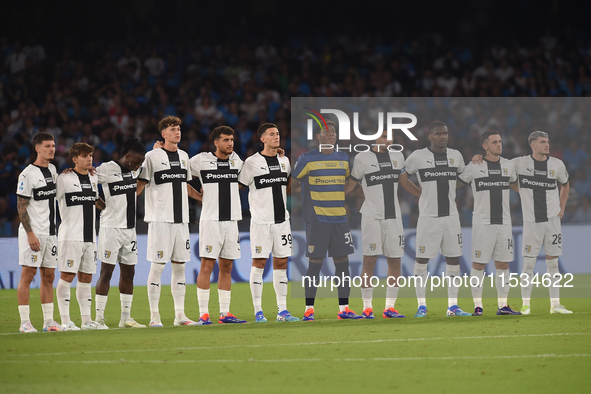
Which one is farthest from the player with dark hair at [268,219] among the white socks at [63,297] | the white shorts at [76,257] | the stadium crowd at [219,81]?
the stadium crowd at [219,81]

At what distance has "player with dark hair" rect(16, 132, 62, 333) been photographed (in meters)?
9.05

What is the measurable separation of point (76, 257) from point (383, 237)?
3.91m

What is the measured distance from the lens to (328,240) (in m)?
10.0

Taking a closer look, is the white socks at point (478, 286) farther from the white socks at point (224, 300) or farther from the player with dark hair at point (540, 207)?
the white socks at point (224, 300)

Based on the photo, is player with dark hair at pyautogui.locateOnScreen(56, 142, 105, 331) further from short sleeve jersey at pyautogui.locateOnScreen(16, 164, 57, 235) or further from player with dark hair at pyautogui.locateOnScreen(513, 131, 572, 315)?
player with dark hair at pyautogui.locateOnScreen(513, 131, 572, 315)

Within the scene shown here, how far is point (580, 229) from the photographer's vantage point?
12.5 m

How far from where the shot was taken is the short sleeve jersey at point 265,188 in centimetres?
986

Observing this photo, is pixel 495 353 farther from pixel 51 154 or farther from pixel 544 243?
pixel 51 154

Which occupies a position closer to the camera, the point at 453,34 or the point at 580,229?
the point at 580,229

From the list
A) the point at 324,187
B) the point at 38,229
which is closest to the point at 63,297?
the point at 38,229

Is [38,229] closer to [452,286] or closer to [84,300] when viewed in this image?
[84,300]

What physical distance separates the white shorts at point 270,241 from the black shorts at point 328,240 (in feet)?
1.12

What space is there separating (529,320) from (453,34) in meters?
14.0

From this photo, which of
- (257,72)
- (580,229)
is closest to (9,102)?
(257,72)
